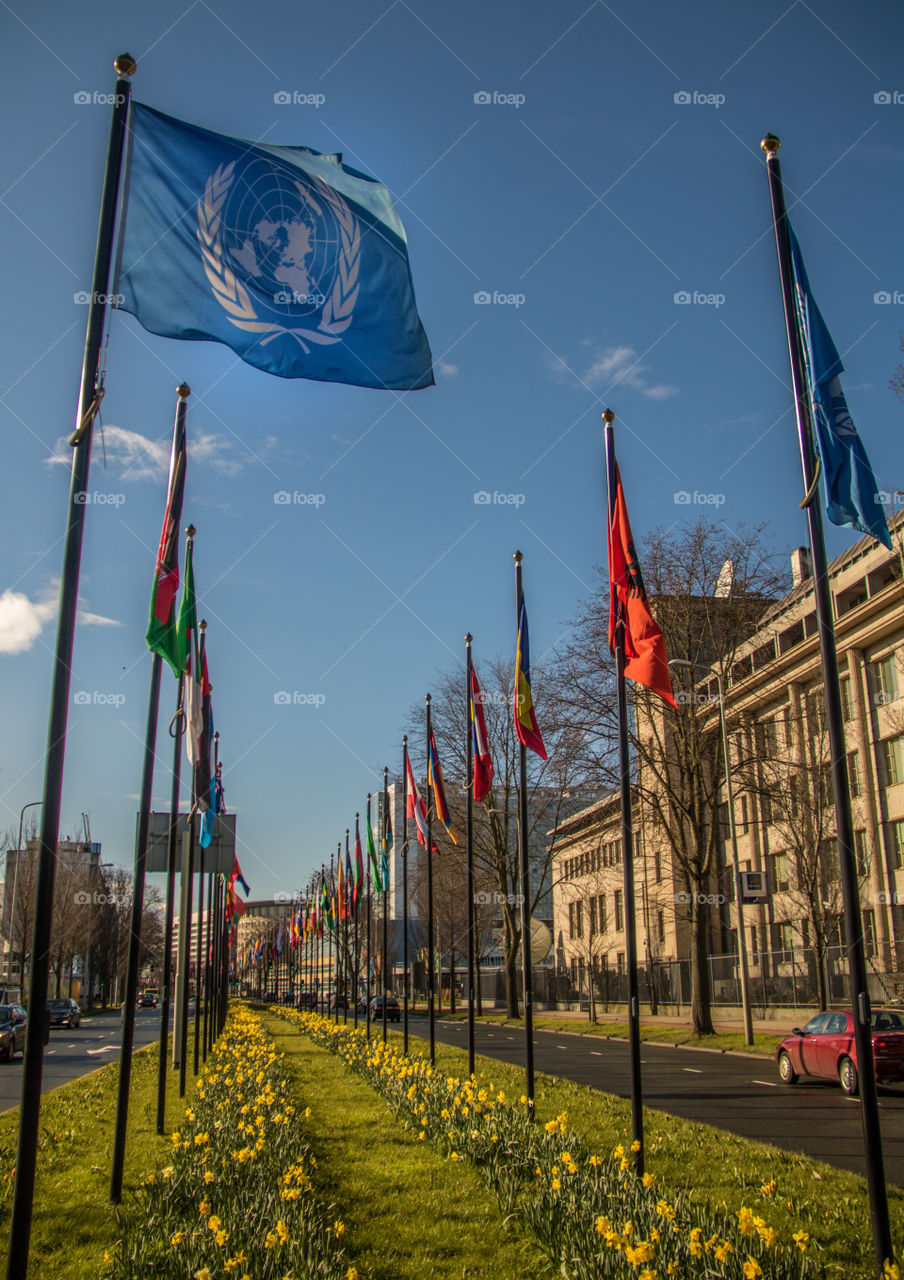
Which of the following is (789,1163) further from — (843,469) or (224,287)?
(224,287)

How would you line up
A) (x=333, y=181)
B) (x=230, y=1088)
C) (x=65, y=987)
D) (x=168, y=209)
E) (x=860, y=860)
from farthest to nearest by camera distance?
1. (x=65, y=987)
2. (x=860, y=860)
3. (x=230, y=1088)
4. (x=333, y=181)
5. (x=168, y=209)

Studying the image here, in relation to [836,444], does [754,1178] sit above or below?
below

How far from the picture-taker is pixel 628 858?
33.2ft

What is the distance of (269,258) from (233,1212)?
6923 mm

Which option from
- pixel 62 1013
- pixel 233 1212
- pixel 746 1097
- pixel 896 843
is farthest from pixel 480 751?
pixel 62 1013

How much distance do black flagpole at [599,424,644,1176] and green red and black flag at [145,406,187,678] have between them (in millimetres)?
4524

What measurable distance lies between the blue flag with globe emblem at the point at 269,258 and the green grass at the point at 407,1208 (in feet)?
20.7

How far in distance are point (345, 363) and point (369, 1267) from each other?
641cm

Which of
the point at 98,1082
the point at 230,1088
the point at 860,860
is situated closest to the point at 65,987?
the point at 860,860

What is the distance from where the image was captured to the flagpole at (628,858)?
31.7 feet

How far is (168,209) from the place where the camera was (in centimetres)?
773

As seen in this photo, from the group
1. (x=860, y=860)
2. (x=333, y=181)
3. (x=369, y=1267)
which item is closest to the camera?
(x=369, y=1267)

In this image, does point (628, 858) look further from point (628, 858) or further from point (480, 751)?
point (480, 751)

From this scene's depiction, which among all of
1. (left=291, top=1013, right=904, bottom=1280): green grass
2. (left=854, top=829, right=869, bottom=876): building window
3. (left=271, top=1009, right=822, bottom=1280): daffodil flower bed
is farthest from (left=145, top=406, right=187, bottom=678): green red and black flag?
(left=854, top=829, right=869, bottom=876): building window
